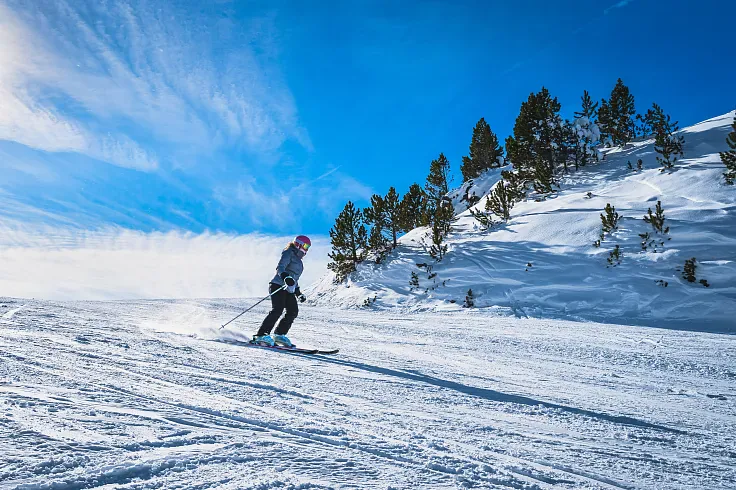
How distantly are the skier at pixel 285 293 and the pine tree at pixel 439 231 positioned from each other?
13.7 metres

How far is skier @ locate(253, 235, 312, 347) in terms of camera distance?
22.4 ft

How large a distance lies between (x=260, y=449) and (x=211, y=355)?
3.21 metres

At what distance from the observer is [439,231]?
71.4 ft

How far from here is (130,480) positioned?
1.76 meters

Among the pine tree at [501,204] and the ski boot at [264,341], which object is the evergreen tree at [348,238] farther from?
the ski boot at [264,341]

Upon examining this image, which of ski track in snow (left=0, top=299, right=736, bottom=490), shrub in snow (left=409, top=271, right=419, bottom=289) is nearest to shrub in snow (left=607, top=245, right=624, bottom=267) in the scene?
shrub in snow (left=409, top=271, right=419, bottom=289)

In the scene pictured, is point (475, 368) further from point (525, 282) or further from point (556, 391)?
point (525, 282)

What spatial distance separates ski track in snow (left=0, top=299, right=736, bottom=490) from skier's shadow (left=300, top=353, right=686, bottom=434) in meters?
0.02

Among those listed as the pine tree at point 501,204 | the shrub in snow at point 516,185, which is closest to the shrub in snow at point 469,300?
the pine tree at point 501,204

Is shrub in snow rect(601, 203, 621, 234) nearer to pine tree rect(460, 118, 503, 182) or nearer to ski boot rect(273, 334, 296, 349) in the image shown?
ski boot rect(273, 334, 296, 349)

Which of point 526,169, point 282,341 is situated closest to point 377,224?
point 526,169

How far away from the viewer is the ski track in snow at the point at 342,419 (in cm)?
196

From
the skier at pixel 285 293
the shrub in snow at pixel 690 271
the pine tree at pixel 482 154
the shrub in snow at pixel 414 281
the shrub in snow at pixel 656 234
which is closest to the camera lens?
the skier at pixel 285 293

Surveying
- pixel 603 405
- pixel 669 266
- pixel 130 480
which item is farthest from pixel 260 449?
pixel 669 266
